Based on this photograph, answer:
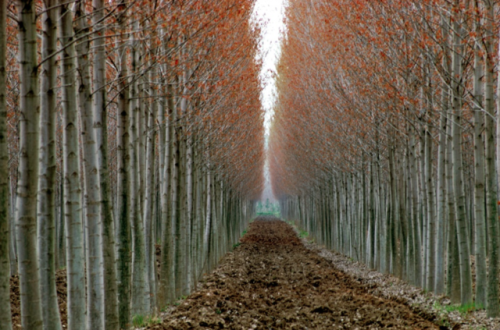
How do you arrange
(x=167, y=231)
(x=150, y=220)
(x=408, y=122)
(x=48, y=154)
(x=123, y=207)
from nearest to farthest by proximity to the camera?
(x=48, y=154), (x=123, y=207), (x=150, y=220), (x=167, y=231), (x=408, y=122)

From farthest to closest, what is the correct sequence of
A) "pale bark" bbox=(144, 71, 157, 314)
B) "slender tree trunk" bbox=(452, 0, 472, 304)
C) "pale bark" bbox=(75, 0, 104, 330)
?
"pale bark" bbox=(144, 71, 157, 314)
"slender tree trunk" bbox=(452, 0, 472, 304)
"pale bark" bbox=(75, 0, 104, 330)

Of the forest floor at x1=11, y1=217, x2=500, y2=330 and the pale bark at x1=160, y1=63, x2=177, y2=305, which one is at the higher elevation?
the pale bark at x1=160, y1=63, x2=177, y2=305

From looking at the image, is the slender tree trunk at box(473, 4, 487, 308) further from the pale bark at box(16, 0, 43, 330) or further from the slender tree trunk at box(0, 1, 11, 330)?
the slender tree trunk at box(0, 1, 11, 330)

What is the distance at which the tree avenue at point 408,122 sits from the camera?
28.7 feet

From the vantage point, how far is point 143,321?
859 centimetres

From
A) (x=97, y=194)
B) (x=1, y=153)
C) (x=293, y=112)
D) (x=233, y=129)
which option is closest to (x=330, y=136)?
(x=233, y=129)

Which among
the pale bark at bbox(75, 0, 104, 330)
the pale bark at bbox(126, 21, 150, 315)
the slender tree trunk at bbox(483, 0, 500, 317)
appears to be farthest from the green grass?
the slender tree trunk at bbox(483, 0, 500, 317)

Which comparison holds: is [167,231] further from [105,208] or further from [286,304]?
[105,208]

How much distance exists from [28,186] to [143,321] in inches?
197

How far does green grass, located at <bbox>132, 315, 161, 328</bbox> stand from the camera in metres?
8.37

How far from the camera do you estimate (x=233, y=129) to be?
696 inches

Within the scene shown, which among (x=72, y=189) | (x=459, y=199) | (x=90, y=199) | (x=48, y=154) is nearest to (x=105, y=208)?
(x=90, y=199)

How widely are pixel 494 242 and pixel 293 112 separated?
17.0 m

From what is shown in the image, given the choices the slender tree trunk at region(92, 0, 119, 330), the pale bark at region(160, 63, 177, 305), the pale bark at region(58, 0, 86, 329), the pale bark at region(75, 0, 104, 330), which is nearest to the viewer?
the pale bark at region(58, 0, 86, 329)
